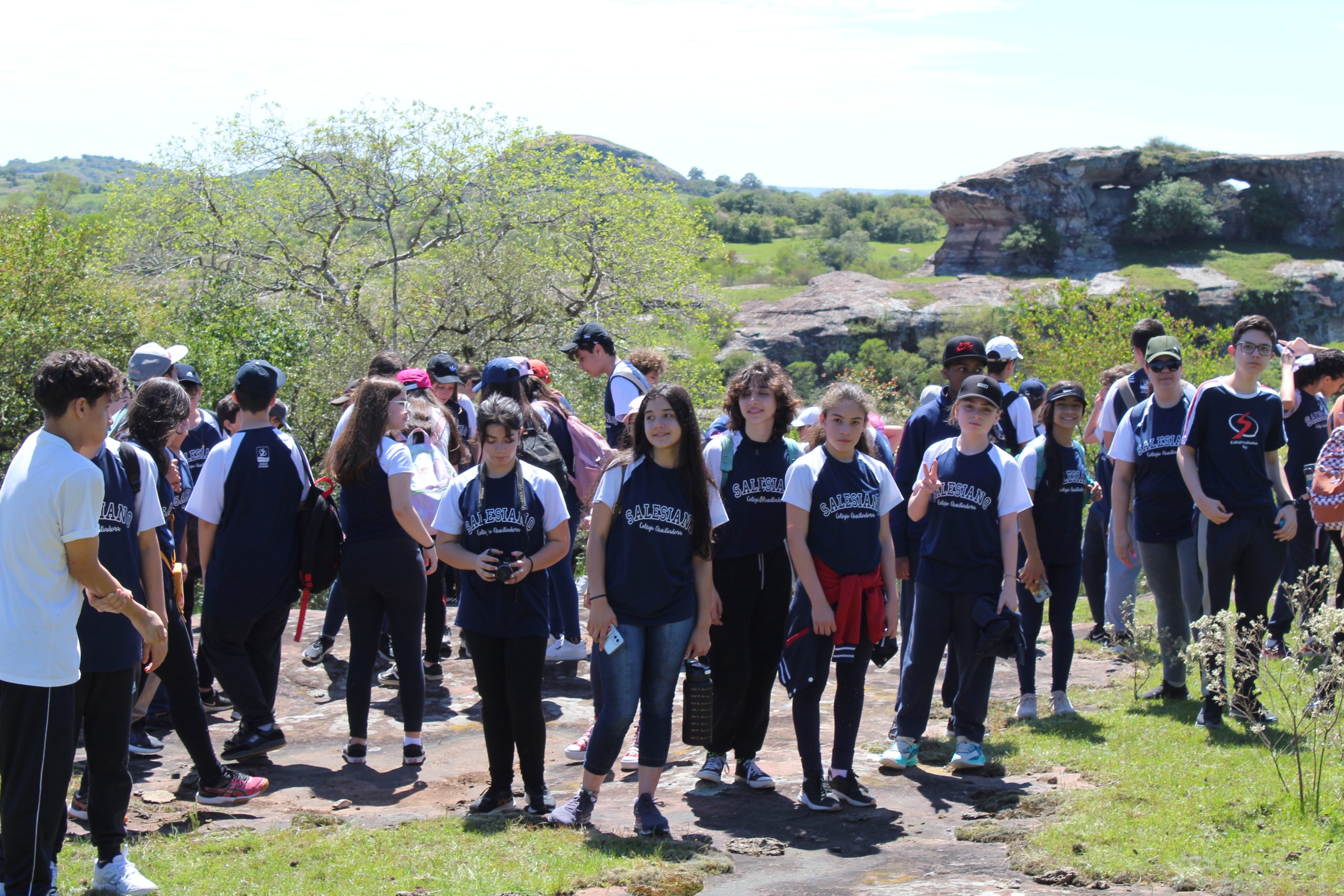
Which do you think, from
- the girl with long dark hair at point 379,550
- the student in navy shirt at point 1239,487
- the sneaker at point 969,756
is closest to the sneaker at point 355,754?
the girl with long dark hair at point 379,550

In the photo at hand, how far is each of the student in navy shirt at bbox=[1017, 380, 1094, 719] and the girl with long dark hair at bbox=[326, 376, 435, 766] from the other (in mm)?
3336

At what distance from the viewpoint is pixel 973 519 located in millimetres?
5203

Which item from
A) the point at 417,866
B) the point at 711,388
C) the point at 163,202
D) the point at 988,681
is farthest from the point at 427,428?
the point at 711,388

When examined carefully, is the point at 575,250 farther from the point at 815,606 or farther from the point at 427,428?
the point at 815,606

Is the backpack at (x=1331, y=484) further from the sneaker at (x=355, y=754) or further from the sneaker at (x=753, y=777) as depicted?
the sneaker at (x=355, y=754)

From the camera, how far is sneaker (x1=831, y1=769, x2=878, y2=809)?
4883 millimetres

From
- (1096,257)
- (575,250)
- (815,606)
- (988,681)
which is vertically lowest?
(988,681)

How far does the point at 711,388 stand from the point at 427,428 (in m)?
22.2

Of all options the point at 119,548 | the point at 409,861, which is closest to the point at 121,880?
the point at 409,861

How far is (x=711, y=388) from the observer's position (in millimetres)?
28203

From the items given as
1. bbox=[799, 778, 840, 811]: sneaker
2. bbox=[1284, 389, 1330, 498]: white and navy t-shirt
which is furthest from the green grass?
bbox=[1284, 389, 1330, 498]: white and navy t-shirt

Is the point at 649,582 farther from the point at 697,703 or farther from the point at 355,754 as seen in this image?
the point at 355,754

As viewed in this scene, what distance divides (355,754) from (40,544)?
248cm

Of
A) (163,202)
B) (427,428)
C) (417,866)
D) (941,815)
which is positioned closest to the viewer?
(417,866)
